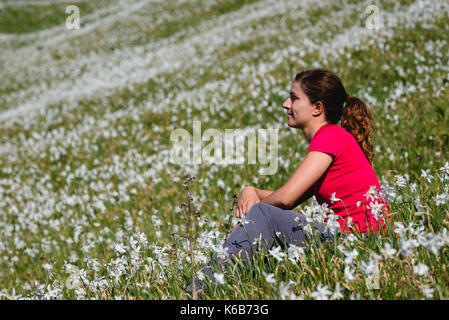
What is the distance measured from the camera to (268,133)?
8.44 metres

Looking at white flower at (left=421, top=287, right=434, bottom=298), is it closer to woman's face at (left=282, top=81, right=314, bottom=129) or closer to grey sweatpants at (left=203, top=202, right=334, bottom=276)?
grey sweatpants at (left=203, top=202, right=334, bottom=276)

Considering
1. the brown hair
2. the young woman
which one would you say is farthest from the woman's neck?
the brown hair

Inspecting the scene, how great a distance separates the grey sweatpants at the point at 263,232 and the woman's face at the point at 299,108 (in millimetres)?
1004

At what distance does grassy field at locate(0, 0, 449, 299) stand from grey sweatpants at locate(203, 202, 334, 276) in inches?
5.5

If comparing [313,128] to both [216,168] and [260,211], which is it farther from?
[216,168]

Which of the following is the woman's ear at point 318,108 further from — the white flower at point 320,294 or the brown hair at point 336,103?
the white flower at point 320,294

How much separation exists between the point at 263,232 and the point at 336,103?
1.54 m

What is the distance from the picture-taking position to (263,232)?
312 centimetres

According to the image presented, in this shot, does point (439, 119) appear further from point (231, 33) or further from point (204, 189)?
point (231, 33)

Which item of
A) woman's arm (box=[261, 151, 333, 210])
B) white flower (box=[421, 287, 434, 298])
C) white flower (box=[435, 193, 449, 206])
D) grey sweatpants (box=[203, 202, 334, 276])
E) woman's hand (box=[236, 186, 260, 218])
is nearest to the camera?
white flower (box=[421, 287, 434, 298])

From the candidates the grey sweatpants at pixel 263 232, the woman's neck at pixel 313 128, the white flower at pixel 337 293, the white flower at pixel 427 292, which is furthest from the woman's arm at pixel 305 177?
the white flower at pixel 427 292

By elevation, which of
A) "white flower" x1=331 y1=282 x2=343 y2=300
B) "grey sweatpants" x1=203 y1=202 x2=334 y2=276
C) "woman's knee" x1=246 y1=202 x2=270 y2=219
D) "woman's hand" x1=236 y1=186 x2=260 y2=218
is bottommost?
"white flower" x1=331 y1=282 x2=343 y2=300

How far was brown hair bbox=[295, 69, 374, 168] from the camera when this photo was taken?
369cm

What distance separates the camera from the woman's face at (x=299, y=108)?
3742 millimetres
